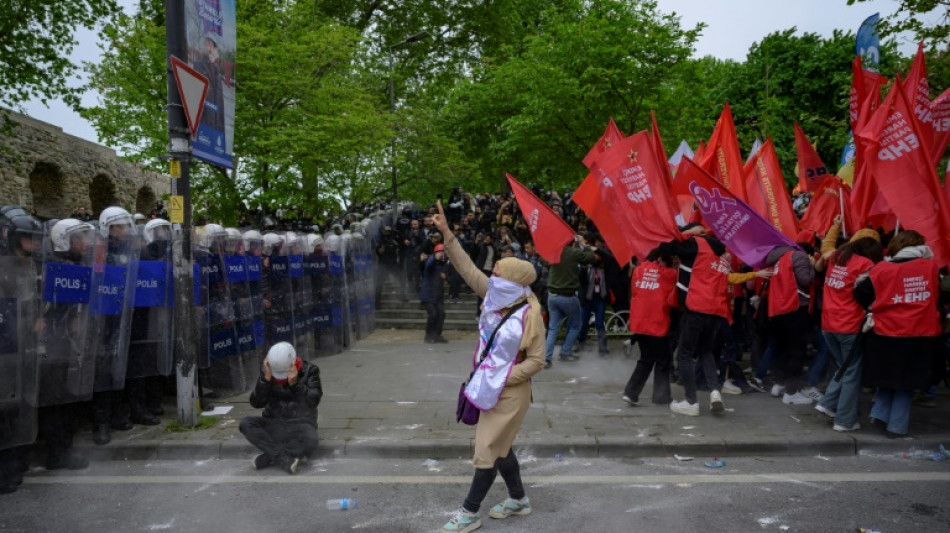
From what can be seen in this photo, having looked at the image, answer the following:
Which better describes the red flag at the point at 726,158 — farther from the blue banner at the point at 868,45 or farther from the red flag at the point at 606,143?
the blue banner at the point at 868,45

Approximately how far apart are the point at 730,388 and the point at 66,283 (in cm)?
685

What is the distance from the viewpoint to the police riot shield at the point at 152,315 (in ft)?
A: 20.9

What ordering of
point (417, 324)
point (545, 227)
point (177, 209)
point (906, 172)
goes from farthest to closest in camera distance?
1. point (417, 324)
2. point (545, 227)
3. point (906, 172)
4. point (177, 209)

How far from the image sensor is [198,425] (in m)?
6.36

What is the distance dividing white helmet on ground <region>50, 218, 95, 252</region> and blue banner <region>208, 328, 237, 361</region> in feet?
6.27

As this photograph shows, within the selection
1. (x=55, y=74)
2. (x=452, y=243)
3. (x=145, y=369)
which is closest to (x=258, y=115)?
(x=55, y=74)

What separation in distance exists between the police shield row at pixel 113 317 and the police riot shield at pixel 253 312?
0.01m

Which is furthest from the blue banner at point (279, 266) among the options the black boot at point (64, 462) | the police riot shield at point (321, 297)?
the black boot at point (64, 462)

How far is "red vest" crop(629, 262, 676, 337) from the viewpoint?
6.95m

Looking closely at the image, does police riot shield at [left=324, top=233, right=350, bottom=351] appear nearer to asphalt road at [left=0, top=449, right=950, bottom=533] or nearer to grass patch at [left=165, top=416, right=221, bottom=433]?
grass patch at [left=165, top=416, right=221, bottom=433]

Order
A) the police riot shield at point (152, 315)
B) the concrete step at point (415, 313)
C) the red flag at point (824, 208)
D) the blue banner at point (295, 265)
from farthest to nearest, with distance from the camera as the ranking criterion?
the concrete step at point (415, 313)
the blue banner at point (295, 265)
the red flag at point (824, 208)
the police riot shield at point (152, 315)

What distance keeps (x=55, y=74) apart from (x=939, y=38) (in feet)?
58.8

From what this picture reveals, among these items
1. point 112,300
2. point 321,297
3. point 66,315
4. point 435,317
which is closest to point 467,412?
point 66,315

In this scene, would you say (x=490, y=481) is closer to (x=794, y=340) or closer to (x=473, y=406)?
(x=473, y=406)
